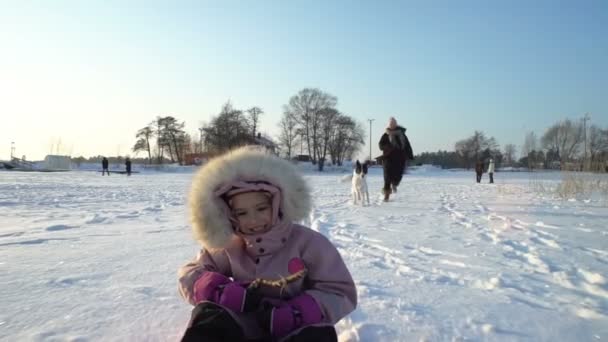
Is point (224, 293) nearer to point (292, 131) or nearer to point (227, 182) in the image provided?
point (227, 182)

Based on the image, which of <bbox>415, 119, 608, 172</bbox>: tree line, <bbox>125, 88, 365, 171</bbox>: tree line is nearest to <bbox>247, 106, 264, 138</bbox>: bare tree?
<bbox>125, 88, 365, 171</bbox>: tree line

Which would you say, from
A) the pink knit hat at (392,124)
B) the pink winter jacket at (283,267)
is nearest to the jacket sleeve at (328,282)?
the pink winter jacket at (283,267)

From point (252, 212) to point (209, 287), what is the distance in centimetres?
44

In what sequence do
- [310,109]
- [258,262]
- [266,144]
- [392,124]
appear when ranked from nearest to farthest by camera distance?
[258,262]
[266,144]
[392,124]
[310,109]

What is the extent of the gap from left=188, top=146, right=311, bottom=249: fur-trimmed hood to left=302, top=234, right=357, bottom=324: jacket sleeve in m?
0.25

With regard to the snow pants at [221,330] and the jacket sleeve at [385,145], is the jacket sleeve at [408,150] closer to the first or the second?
the jacket sleeve at [385,145]

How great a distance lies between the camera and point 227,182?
1.95 meters

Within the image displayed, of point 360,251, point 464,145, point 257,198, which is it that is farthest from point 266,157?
point 464,145

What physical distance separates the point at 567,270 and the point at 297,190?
8.19 feet

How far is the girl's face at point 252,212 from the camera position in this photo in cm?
191

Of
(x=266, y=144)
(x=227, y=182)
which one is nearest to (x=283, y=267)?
(x=227, y=182)

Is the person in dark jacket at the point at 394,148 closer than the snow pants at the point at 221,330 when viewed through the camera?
No

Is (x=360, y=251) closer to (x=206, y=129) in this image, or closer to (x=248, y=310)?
(x=248, y=310)

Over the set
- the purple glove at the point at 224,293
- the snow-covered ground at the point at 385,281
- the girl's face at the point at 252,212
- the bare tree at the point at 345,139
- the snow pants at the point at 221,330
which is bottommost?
the snow-covered ground at the point at 385,281
